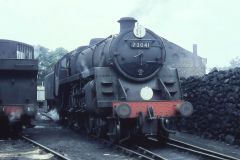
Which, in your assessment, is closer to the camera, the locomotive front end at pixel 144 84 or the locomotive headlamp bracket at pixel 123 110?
the locomotive headlamp bracket at pixel 123 110

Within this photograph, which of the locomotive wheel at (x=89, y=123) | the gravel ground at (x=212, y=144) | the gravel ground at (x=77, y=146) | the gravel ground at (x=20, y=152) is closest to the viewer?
the gravel ground at (x=20, y=152)

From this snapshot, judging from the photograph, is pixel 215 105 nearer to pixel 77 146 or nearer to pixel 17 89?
pixel 77 146

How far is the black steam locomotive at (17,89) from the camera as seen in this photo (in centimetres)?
1097

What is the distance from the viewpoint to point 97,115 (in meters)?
9.94

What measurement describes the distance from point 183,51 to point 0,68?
25965mm

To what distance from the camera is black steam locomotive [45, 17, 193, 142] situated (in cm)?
903

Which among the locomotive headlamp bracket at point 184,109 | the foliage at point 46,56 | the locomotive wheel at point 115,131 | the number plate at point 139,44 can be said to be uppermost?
the foliage at point 46,56

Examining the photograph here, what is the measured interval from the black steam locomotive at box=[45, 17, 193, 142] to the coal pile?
152 centimetres

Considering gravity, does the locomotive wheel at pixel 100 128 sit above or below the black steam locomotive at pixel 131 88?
below

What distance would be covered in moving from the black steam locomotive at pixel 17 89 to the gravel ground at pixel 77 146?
97 centimetres

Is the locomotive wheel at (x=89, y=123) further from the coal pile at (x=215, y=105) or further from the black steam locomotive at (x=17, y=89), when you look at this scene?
the coal pile at (x=215, y=105)

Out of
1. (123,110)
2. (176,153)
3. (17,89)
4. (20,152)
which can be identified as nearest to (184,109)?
(176,153)

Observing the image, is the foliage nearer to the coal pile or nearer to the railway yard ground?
the coal pile

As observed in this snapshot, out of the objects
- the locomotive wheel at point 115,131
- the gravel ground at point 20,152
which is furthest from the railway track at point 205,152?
the gravel ground at point 20,152
